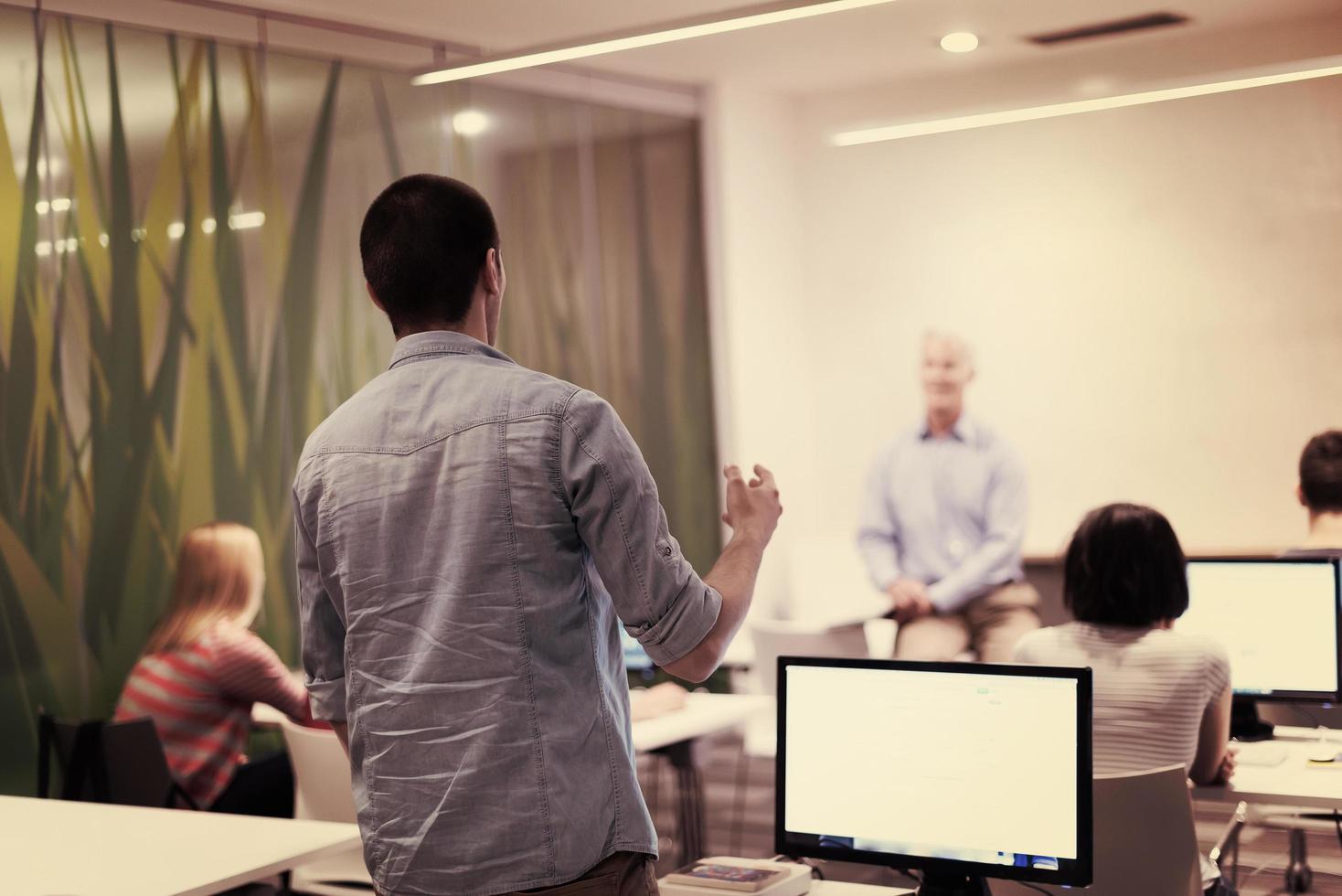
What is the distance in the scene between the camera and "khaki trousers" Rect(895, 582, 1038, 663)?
6000 mm

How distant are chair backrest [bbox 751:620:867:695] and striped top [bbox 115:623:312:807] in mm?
1648

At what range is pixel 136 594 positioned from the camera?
189 inches

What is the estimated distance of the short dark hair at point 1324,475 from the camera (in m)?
4.28

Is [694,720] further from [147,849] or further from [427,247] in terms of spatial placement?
[427,247]

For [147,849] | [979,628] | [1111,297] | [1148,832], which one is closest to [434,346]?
[147,849]

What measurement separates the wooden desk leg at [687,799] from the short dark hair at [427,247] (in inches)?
117

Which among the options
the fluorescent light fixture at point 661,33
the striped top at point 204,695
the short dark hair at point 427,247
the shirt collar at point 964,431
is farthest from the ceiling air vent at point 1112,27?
the short dark hair at point 427,247

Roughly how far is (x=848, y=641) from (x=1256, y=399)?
9.63 feet

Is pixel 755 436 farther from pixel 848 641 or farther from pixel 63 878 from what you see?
pixel 63 878

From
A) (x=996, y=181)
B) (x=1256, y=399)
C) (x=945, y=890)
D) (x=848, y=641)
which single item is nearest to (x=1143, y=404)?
(x=1256, y=399)

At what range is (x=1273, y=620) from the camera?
3.71 meters

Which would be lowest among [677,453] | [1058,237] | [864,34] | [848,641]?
[848,641]

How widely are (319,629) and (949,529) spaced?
16.0ft

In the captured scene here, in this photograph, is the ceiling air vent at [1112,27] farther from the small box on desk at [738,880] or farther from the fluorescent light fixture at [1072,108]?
the small box on desk at [738,880]
